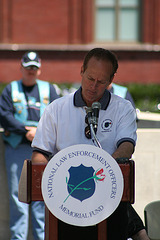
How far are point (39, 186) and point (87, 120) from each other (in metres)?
0.61

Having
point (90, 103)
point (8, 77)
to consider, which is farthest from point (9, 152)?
point (8, 77)

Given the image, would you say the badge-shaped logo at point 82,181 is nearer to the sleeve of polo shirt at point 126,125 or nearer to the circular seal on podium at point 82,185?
the circular seal on podium at point 82,185

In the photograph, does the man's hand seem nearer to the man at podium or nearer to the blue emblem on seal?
the man at podium

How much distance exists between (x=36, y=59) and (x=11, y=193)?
1388 mm

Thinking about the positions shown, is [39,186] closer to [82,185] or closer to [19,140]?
[82,185]

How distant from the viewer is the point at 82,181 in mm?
3234

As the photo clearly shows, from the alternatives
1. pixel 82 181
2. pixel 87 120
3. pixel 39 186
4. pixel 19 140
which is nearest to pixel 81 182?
pixel 82 181

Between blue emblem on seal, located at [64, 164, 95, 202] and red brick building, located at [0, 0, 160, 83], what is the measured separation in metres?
13.7

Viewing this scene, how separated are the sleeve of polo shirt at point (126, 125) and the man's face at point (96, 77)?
21 centimetres

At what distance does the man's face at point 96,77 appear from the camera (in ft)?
11.7

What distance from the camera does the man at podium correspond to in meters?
3.59

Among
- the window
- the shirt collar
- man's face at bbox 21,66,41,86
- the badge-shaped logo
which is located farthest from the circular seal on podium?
the window

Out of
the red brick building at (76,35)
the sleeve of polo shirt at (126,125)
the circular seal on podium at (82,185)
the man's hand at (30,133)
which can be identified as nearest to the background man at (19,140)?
the man's hand at (30,133)

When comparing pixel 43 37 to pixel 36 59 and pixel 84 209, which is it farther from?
pixel 84 209
